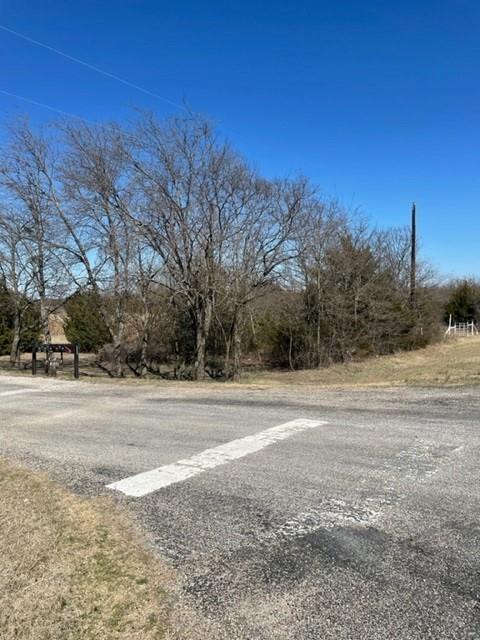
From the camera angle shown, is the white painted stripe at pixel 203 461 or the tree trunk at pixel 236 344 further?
the tree trunk at pixel 236 344

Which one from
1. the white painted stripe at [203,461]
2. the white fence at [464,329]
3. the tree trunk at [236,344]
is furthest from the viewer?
the white fence at [464,329]

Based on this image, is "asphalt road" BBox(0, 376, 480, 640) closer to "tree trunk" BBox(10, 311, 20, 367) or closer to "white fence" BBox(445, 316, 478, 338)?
"tree trunk" BBox(10, 311, 20, 367)

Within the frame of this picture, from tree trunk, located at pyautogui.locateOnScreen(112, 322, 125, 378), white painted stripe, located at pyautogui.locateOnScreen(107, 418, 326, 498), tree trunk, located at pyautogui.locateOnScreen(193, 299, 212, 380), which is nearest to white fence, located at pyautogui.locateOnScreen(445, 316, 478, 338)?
tree trunk, located at pyautogui.locateOnScreen(193, 299, 212, 380)

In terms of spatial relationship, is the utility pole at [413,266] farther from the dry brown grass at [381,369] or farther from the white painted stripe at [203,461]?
the white painted stripe at [203,461]

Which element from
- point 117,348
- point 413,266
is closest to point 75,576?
point 117,348

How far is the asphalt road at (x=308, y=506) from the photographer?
2.52 meters

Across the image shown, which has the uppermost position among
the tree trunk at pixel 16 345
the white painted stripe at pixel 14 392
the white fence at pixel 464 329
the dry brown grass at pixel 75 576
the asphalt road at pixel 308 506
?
the white fence at pixel 464 329

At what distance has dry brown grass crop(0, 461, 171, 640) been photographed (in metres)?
2.41

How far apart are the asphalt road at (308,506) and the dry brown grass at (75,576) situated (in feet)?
0.66

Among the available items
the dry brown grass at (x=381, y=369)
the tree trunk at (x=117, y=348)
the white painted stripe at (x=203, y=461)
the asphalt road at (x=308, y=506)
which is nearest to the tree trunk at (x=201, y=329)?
the dry brown grass at (x=381, y=369)

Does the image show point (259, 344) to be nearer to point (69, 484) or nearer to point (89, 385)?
point (89, 385)

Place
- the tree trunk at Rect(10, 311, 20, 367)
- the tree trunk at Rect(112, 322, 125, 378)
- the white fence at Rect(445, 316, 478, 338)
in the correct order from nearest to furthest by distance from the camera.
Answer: the tree trunk at Rect(112, 322, 125, 378) < the tree trunk at Rect(10, 311, 20, 367) < the white fence at Rect(445, 316, 478, 338)

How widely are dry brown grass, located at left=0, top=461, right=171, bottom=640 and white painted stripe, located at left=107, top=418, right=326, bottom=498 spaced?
0.41m

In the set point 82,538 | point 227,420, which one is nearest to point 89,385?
point 227,420
